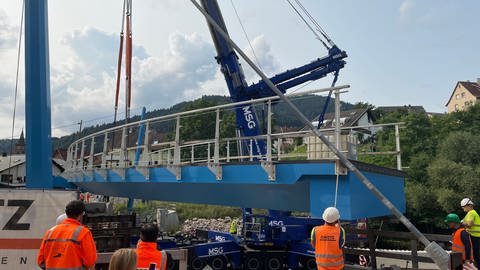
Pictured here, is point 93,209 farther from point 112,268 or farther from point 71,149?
point 112,268

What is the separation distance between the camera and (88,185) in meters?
14.1

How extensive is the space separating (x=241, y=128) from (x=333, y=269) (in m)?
8.94

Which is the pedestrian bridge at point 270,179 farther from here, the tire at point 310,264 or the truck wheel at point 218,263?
the tire at point 310,264

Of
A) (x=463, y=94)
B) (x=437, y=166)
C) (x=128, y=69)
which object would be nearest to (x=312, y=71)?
(x=128, y=69)

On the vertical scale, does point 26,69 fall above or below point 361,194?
above

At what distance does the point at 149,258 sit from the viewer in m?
4.00

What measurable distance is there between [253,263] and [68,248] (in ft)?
38.6

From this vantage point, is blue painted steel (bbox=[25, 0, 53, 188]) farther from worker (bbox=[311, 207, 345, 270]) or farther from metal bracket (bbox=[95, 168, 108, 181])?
worker (bbox=[311, 207, 345, 270])

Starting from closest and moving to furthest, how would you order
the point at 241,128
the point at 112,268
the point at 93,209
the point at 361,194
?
the point at 112,268 → the point at 361,194 → the point at 93,209 → the point at 241,128

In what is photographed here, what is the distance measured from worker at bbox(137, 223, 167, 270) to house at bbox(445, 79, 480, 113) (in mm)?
88230

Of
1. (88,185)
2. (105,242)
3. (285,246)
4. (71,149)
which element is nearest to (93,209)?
(88,185)

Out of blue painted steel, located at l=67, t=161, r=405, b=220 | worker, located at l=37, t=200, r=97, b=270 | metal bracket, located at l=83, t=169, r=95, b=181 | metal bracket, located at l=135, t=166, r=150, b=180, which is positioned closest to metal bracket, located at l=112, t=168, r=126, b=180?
blue painted steel, located at l=67, t=161, r=405, b=220

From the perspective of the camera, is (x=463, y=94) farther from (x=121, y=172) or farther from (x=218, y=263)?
(x=121, y=172)

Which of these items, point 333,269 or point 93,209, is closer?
point 333,269
